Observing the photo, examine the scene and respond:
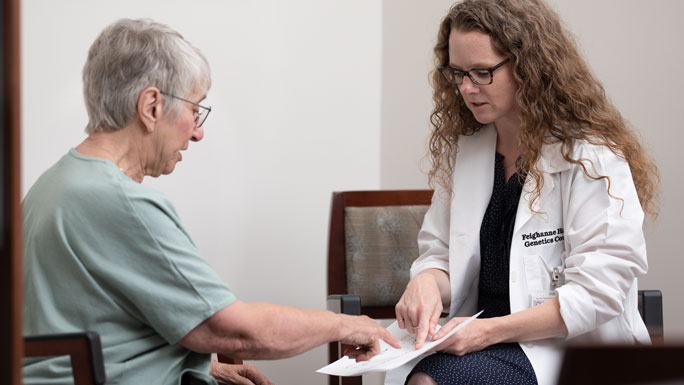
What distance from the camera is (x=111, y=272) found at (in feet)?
4.21

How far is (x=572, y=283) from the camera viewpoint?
1657 mm

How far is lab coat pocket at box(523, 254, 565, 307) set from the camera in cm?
174

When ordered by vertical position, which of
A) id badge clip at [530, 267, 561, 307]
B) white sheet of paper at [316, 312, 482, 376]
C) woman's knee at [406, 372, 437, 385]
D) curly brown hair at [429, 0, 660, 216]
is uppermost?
curly brown hair at [429, 0, 660, 216]

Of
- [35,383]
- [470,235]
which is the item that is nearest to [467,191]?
[470,235]

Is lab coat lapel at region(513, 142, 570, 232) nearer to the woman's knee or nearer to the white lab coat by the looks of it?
the white lab coat

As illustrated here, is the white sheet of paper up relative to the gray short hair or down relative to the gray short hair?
down

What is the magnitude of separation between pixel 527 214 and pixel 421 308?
1.14 feet

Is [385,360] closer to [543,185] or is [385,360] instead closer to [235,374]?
[235,374]

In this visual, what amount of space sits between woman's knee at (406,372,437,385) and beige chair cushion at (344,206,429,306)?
29.2 inches

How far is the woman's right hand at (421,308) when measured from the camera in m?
1.71

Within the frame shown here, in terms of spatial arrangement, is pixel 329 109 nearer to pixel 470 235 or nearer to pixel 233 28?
pixel 233 28

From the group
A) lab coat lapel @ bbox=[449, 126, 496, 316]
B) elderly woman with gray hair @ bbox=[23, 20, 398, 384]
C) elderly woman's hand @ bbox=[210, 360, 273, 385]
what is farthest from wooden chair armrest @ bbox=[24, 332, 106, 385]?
lab coat lapel @ bbox=[449, 126, 496, 316]

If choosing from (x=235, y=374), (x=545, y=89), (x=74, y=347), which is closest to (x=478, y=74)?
(x=545, y=89)

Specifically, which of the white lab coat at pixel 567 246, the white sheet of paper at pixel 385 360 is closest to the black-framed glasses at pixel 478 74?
the white lab coat at pixel 567 246
